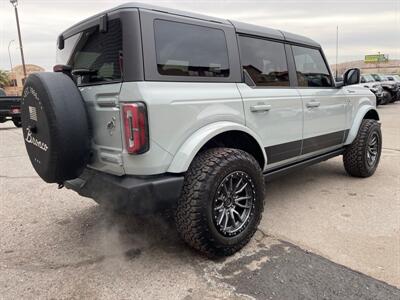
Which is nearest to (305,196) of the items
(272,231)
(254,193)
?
(272,231)

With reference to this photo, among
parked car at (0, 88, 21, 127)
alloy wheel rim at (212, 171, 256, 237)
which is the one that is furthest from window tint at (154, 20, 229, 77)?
parked car at (0, 88, 21, 127)

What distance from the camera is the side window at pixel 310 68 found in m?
4.12

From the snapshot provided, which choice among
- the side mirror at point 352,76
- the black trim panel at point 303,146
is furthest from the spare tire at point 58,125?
the side mirror at point 352,76

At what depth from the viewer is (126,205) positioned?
2.55 metres

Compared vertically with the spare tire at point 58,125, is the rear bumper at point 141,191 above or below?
below

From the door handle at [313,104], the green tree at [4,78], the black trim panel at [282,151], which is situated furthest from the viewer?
the green tree at [4,78]

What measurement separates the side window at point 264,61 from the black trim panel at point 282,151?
0.64m

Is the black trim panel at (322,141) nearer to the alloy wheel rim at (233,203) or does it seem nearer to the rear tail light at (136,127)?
the alloy wheel rim at (233,203)

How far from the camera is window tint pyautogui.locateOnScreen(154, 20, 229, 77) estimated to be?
2676 millimetres

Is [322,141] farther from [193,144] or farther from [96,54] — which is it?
[96,54]

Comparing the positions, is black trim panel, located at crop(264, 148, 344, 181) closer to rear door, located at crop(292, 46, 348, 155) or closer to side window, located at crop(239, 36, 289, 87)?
rear door, located at crop(292, 46, 348, 155)

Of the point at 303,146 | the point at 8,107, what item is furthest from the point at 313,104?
the point at 8,107

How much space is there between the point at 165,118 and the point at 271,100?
1.36 meters

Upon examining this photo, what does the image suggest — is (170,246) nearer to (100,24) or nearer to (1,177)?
(100,24)
